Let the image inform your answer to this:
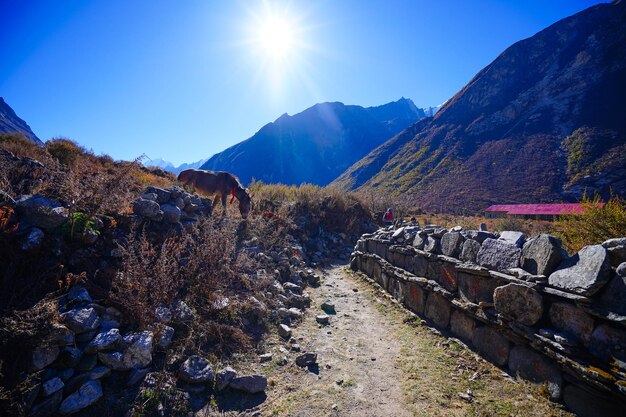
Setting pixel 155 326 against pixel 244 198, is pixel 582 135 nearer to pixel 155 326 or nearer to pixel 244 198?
pixel 244 198

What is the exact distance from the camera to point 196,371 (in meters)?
3.04

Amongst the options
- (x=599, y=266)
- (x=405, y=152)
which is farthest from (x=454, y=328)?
(x=405, y=152)

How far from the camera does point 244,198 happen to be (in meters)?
9.00

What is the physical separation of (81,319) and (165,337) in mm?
833

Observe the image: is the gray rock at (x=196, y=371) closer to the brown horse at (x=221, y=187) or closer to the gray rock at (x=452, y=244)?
the gray rock at (x=452, y=244)

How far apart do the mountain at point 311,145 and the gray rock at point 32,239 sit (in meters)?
93.9

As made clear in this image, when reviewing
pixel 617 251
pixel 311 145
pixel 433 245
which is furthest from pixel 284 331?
pixel 311 145

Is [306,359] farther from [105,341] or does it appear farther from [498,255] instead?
A: [498,255]

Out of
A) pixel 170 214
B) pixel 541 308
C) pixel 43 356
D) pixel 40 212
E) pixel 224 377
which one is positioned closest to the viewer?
pixel 43 356

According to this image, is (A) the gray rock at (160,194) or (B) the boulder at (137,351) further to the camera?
(A) the gray rock at (160,194)

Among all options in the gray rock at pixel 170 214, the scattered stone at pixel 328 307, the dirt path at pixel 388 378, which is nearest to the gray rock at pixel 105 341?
the dirt path at pixel 388 378

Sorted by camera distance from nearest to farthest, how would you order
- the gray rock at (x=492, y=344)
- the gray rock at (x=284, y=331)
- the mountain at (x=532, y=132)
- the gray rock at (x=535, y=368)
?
1. the gray rock at (x=535, y=368)
2. the gray rock at (x=492, y=344)
3. the gray rock at (x=284, y=331)
4. the mountain at (x=532, y=132)

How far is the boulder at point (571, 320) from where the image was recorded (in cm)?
262

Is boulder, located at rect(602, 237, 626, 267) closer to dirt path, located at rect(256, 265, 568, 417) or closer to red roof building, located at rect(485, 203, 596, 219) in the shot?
dirt path, located at rect(256, 265, 568, 417)
